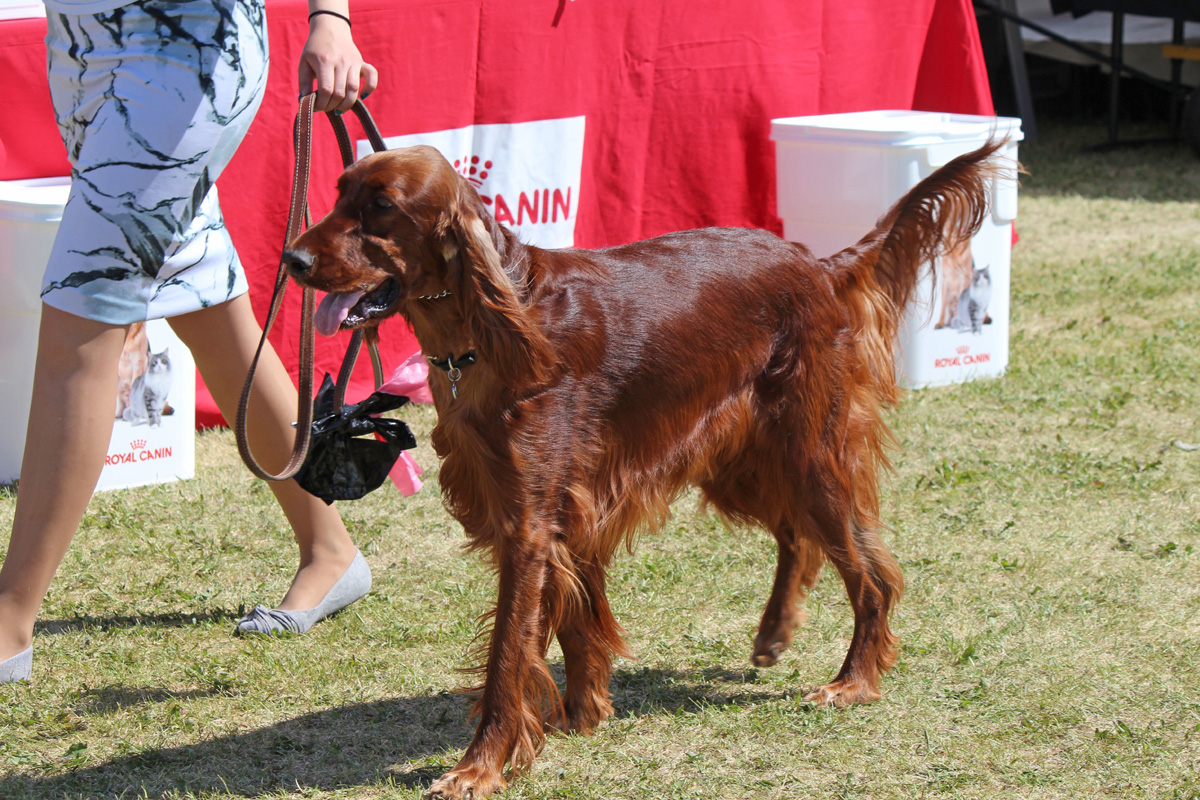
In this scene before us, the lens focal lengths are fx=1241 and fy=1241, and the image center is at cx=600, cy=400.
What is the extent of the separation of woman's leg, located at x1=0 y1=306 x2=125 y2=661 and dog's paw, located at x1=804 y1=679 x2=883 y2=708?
5.48ft

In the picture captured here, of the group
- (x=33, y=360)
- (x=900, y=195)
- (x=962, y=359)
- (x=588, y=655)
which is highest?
(x=900, y=195)

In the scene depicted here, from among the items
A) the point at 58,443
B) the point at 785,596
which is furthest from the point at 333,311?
the point at 785,596

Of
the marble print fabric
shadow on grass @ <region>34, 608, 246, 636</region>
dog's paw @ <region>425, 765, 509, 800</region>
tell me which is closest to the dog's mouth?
the marble print fabric

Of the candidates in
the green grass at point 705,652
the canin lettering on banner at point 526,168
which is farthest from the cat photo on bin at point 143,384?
the canin lettering on banner at point 526,168

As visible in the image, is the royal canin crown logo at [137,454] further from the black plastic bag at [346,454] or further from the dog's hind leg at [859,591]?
the dog's hind leg at [859,591]

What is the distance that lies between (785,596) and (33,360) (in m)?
2.51

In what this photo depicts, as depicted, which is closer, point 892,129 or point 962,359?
point 892,129

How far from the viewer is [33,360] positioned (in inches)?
155

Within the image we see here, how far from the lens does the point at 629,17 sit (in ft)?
17.4

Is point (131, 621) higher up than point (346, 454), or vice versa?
point (346, 454)

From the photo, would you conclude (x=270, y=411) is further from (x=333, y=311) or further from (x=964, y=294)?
(x=964, y=294)

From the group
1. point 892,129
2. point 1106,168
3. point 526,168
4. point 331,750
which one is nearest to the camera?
point 331,750

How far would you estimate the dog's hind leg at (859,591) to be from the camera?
2809 mm

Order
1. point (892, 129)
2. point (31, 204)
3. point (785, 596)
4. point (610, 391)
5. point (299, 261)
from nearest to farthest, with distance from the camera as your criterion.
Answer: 1. point (299, 261)
2. point (610, 391)
3. point (785, 596)
4. point (31, 204)
5. point (892, 129)
